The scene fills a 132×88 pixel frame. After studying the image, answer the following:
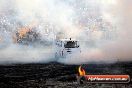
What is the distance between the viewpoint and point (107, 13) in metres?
120

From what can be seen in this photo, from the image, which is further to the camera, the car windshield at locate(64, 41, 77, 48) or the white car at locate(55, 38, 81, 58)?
the white car at locate(55, 38, 81, 58)

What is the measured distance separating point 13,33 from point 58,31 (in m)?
44.8

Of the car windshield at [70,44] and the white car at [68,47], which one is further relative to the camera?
the white car at [68,47]

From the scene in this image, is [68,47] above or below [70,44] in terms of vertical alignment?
below

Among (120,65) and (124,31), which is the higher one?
(124,31)

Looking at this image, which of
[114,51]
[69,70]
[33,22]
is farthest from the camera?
[33,22]

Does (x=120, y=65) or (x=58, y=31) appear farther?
(x=58, y=31)

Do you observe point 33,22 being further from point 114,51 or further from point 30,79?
point 30,79

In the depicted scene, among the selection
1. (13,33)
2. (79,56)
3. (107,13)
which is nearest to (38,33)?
(13,33)

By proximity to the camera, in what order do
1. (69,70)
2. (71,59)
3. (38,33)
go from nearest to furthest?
1. (69,70)
2. (71,59)
3. (38,33)

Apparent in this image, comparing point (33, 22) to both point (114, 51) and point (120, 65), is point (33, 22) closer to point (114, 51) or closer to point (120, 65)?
point (114, 51)

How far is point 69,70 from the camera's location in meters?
81.8

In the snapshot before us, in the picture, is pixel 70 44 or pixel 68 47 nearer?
pixel 70 44

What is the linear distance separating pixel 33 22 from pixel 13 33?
30.4 metres
